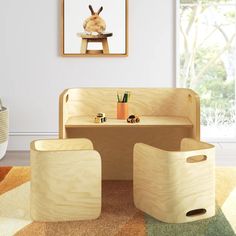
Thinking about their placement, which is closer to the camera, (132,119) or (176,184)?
(176,184)

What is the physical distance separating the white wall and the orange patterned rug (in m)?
1.42

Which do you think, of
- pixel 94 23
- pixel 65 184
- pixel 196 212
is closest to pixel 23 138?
pixel 94 23

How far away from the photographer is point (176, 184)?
8.15 feet

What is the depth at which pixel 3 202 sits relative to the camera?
282 cm

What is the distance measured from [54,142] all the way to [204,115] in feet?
7.02

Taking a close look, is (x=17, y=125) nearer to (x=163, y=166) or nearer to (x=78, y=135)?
(x=78, y=135)

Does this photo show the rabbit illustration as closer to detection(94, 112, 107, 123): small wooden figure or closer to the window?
the window

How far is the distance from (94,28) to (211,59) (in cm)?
106

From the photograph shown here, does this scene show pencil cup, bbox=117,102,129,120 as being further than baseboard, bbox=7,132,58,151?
No

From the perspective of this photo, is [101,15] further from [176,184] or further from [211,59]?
[176,184]

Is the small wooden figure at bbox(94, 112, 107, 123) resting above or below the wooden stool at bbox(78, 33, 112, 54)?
below

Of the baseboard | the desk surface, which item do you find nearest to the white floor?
the baseboard

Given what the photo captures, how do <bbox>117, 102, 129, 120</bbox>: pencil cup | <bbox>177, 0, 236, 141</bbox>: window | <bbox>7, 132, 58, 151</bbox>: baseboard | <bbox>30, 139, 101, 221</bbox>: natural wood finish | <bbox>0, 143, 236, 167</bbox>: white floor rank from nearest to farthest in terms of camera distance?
<bbox>30, 139, 101, 221</bbox>: natural wood finish → <bbox>117, 102, 129, 120</bbox>: pencil cup → <bbox>0, 143, 236, 167</bbox>: white floor → <bbox>7, 132, 58, 151</bbox>: baseboard → <bbox>177, 0, 236, 141</bbox>: window

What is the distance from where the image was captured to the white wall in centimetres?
440
